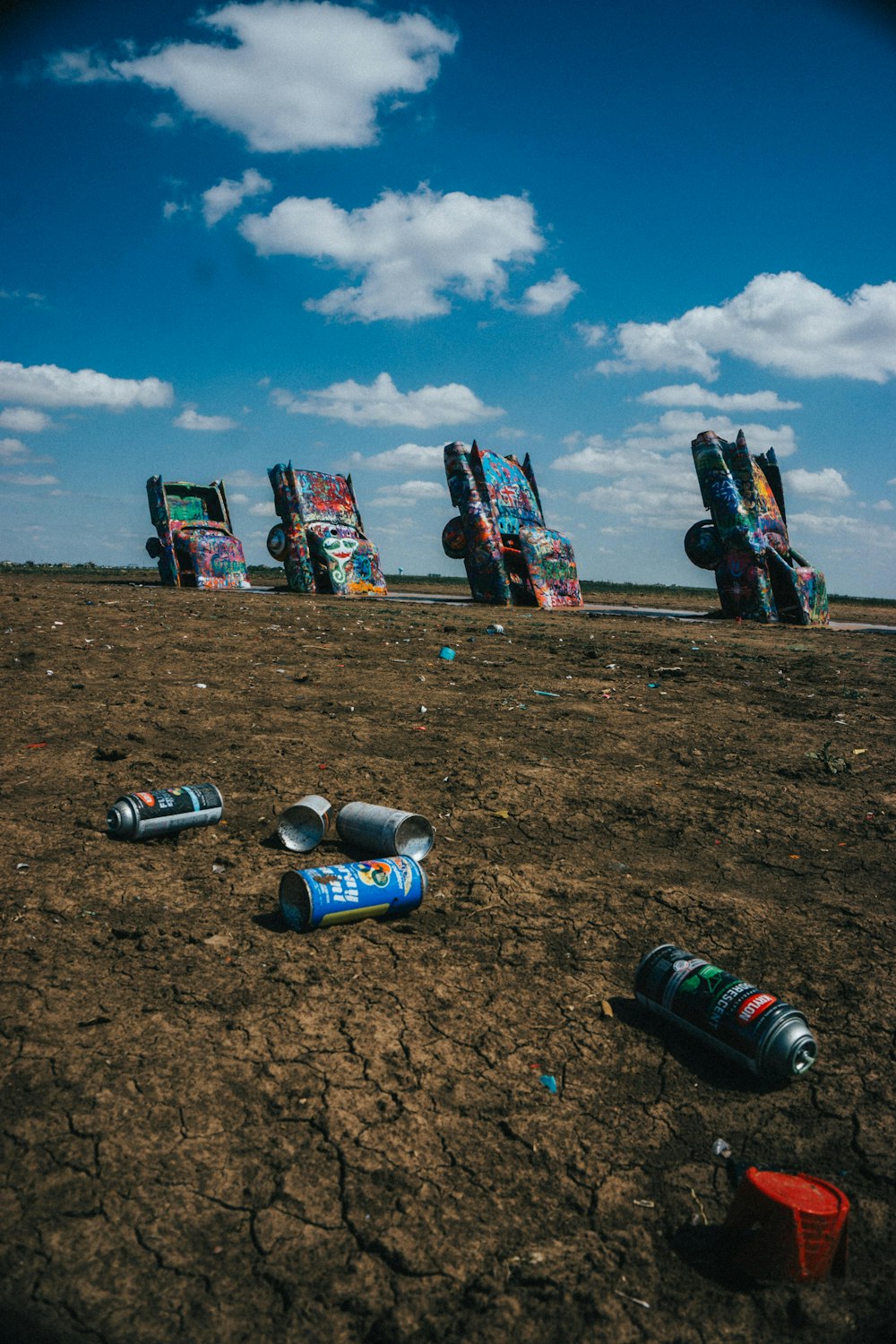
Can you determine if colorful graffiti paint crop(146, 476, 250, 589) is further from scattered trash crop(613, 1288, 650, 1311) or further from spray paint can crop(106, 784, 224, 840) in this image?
scattered trash crop(613, 1288, 650, 1311)

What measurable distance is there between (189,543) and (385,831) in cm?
1343

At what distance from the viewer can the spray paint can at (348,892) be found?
2836mm

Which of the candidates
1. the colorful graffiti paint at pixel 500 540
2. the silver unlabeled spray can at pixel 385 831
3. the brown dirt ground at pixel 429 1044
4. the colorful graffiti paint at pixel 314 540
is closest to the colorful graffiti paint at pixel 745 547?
the colorful graffiti paint at pixel 500 540

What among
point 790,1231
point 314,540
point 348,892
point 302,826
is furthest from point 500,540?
point 790,1231

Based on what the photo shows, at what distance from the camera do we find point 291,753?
4574 mm

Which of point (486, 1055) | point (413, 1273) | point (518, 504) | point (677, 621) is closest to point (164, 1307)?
point (413, 1273)

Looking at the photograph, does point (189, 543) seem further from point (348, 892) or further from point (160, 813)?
point (348, 892)

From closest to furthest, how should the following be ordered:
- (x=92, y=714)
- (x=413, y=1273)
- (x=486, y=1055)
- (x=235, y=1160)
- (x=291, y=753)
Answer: (x=413, y=1273) < (x=235, y=1160) < (x=486, y=1055) < (x=291, y=753) < (x=92, y=714)

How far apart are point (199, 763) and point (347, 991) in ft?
7.03

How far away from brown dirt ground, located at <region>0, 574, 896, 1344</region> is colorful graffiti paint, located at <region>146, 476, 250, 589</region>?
35.9 ft

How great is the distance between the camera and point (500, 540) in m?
14.9

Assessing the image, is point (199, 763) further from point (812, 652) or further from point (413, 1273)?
point (812, 652)

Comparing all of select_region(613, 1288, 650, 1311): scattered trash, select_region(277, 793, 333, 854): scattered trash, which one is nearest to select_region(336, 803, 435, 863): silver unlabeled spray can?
select_region(277, 793, 333, 854): scattered trash

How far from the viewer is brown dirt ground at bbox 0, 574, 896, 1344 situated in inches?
64.5
